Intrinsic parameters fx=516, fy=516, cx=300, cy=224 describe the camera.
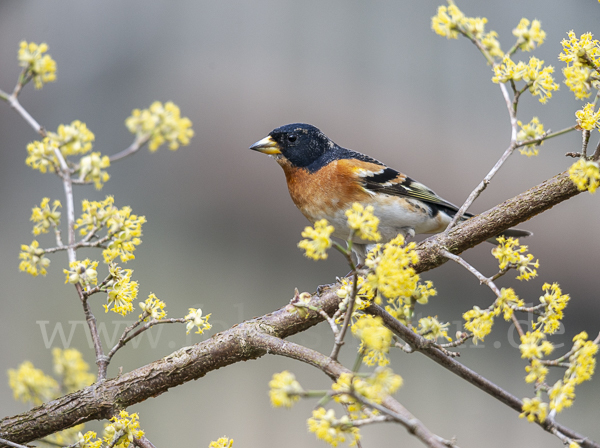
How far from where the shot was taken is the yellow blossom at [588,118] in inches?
28.2

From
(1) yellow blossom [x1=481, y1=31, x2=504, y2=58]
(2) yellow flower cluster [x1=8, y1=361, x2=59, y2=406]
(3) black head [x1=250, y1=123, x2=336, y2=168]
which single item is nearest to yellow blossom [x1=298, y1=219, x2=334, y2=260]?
(1) yellow blossom [x1=481, y1=31, x2=504, y2=58]

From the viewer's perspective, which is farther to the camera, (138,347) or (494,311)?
(138,347)

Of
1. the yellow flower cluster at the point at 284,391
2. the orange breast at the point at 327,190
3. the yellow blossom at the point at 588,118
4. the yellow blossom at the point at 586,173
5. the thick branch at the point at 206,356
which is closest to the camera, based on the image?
the yellow flower cluster at the point at 284,391

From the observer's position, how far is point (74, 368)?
1.33 metres

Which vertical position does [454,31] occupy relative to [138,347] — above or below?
above

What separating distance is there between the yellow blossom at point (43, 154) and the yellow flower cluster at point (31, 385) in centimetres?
78

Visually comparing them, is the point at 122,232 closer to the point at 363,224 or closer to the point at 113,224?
the point at 113,224

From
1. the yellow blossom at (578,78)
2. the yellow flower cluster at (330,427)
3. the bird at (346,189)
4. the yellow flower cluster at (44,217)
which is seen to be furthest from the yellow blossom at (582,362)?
the bird at (346,189)

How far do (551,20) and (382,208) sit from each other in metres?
1.76

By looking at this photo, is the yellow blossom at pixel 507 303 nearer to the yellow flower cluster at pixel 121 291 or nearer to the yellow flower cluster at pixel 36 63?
the yellow flower cluster at pixel 121 291

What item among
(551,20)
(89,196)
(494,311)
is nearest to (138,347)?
(89,196)

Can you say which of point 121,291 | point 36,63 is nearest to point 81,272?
point 121,291

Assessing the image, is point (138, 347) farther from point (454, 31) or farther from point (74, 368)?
point (454, 31)

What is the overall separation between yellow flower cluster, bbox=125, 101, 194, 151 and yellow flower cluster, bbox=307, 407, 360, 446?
35 cm
